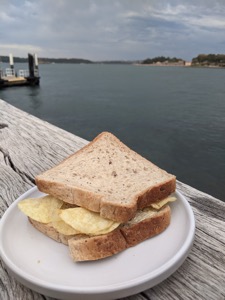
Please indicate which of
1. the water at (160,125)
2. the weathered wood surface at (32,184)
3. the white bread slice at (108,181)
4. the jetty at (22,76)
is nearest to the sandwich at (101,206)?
the white bread slice at (108,181)

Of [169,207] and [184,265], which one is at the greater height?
[169,207]

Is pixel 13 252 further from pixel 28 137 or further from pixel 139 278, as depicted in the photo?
pixel 28 137

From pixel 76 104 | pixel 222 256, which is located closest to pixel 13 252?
pixel 222 256

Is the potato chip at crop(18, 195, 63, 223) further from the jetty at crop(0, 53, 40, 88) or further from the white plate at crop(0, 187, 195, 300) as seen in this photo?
the jetty at crop(0, 53, 40, 88)

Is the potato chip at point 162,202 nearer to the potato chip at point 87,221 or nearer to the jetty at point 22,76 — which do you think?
the potato chip at point 87,221

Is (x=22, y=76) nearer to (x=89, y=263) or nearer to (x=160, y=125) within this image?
(x=160, y=125)

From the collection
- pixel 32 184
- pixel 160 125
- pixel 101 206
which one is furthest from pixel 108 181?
pixel 160 125

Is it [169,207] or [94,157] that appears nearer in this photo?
[169,207]
